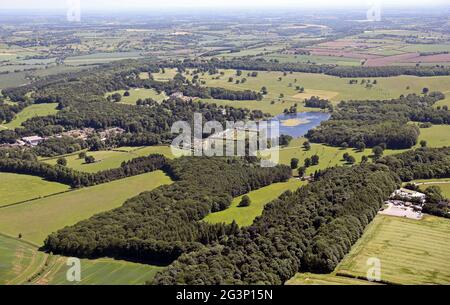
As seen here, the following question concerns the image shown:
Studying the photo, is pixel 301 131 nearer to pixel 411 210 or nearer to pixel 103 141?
pixel 103 141

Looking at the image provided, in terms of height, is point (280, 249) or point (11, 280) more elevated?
point (280, 249)

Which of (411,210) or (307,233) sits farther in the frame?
(411,210)

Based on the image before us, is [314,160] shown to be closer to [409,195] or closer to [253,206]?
[409,195]

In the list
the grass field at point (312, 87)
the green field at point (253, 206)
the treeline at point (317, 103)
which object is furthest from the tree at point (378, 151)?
the treeline at point (317, 103)

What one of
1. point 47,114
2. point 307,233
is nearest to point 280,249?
point 307,233

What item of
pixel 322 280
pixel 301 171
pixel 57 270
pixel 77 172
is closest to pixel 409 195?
pixel 301 171
